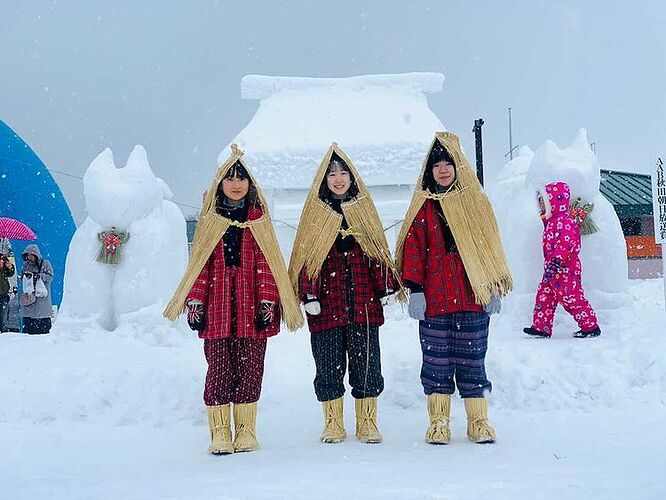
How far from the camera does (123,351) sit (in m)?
5.39

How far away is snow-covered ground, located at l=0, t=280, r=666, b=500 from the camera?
284 cm

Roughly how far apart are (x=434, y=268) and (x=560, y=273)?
207 centimetres

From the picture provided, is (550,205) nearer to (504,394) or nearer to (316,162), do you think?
(504,394)

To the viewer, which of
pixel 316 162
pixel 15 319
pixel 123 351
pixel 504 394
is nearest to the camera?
pixel 504 394

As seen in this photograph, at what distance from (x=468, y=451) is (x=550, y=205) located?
8.93 ft

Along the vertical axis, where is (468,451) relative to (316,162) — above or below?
below

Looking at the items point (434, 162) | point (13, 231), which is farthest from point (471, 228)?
point (13, 231)

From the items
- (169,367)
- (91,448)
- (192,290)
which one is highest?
(192,290)

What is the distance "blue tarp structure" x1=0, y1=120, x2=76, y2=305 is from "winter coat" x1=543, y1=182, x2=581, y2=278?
819cm

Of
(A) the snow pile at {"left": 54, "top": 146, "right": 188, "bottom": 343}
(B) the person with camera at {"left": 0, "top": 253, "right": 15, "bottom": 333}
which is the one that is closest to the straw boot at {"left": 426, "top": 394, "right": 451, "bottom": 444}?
(A) the snow pile at {"left": 54, "top": 146, "right": 188, "bottom": 343}

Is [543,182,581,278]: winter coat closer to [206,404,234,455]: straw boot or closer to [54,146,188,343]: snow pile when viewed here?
[206,404,234,455]: straw boot

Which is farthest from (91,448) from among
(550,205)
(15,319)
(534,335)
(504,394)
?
(15,319)

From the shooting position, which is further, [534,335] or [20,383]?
[534,335]

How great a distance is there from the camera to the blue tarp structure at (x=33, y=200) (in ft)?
34.4
